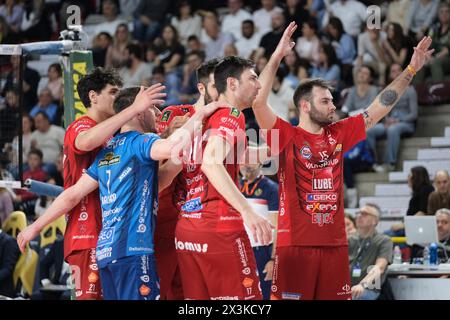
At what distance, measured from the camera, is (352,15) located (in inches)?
704

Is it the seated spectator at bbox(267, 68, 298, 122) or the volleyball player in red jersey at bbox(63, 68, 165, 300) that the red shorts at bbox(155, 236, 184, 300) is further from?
the seated spectator at bbox(267, 68, 298, 122)

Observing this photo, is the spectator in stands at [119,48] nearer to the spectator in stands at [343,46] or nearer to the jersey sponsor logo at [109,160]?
the spectator in stands at [343,46]

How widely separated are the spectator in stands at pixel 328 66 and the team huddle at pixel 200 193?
332 inches

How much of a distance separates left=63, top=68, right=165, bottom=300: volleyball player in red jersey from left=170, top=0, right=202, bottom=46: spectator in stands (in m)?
12.0

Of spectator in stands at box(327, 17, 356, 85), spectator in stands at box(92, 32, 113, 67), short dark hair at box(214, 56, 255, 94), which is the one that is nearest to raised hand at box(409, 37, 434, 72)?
short dark hair at box(214, 56, 255, 94)

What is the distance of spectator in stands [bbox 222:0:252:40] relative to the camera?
19547 mm

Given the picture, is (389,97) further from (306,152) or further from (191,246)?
(191,246)

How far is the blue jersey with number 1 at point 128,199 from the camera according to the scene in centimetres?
718

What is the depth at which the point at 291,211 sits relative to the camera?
848 centimetres

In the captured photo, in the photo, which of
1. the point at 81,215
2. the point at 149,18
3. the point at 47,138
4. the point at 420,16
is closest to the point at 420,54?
the point at 81,215

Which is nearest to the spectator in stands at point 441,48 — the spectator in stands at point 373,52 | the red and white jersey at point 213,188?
the spectator in stands at point 373,52
